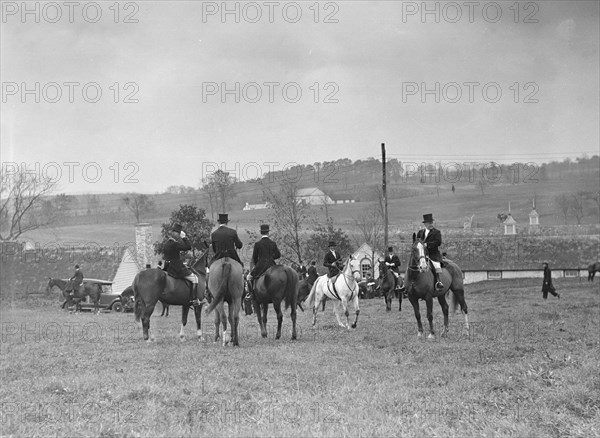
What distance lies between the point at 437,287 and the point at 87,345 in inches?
348

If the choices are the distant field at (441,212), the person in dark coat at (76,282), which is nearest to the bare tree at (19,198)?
the distant field at (441,212)

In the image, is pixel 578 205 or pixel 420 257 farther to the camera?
pixel 578 205

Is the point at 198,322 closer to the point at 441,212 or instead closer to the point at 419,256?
the point at 419,256

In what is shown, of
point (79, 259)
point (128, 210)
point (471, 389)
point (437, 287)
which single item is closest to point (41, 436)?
point (471, 389)

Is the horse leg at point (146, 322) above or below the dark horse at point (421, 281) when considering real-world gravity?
below

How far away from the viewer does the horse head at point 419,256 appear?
660 inches

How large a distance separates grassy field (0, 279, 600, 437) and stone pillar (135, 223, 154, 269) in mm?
36299

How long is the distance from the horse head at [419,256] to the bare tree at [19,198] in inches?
2260

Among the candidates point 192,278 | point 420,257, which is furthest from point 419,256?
point 192,278

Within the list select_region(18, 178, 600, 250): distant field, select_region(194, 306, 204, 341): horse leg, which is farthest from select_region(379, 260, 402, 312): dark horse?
select_region(18, 178, 600, 250): distant field

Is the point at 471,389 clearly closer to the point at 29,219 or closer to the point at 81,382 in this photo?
the point at 81,382

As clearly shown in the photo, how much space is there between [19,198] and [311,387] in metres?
67.2

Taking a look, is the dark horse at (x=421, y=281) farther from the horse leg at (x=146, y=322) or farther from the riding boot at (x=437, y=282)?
the horse leg at (x=146, y=322)

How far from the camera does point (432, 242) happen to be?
1719cm
